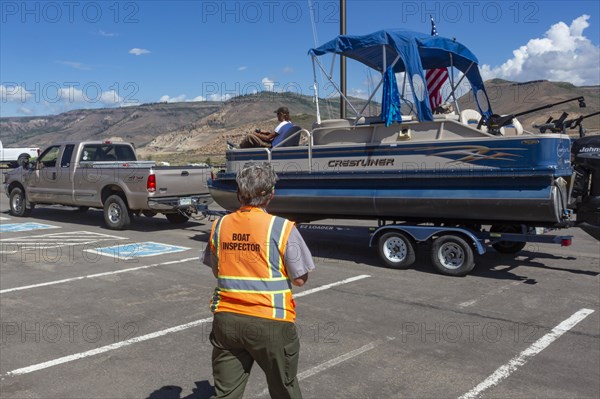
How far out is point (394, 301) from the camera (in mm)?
7195

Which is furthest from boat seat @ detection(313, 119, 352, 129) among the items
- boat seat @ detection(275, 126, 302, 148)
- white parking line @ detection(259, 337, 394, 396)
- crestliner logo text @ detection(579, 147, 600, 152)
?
white parking line @ detection(259, 337, 394, 396)

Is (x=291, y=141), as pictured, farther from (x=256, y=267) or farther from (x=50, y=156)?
(x=50, y=156)

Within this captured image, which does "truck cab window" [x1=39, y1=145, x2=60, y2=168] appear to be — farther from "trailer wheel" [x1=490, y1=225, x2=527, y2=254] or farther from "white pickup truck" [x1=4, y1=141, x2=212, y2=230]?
"trailer wheel" [x1=490, y1=225, x2=527, y2=254]

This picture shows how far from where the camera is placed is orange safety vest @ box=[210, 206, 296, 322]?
126 inches

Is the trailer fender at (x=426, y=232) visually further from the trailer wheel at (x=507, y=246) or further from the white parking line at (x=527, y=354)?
the white parking line at (x=527, y=354)

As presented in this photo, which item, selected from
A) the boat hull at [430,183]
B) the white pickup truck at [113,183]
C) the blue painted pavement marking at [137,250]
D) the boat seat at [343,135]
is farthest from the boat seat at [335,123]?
the white pickup truck at [113,183]

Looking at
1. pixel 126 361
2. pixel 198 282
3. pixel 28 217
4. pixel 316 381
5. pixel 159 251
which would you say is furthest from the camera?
pixel 28 217

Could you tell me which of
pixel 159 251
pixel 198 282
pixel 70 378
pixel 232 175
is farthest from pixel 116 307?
pixel 232 175

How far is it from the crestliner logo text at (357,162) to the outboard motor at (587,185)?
9.31 feet

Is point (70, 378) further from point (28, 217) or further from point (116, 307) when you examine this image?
point (28, 217)

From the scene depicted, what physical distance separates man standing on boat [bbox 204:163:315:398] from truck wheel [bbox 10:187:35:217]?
14447mm

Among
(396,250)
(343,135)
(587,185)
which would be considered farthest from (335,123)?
(587,185)

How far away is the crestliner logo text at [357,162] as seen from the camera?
357 inches

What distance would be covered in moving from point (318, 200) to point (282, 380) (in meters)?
6.76
